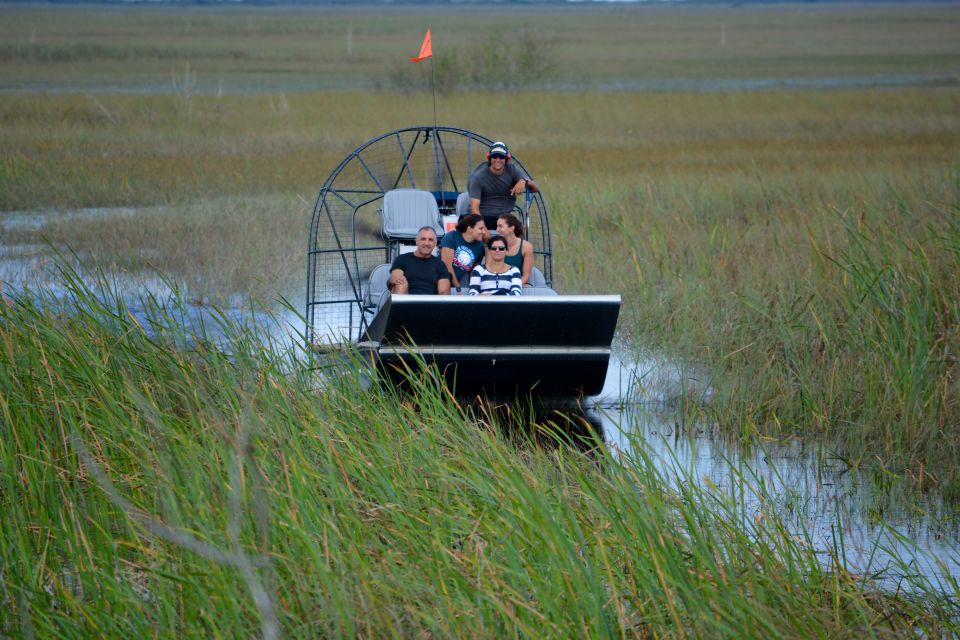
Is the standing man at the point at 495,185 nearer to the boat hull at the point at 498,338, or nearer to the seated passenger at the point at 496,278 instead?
the seated passenger at the point at 496,278

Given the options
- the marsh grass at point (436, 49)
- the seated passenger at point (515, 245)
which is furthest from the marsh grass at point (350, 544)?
the marsh grass at point (436, 49)

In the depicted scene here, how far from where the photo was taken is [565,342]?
7676 mm

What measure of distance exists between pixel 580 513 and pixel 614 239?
8.80m

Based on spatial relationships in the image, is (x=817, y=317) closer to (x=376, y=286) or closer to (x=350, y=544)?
(x=376, y=286)

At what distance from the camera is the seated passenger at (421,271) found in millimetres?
8359

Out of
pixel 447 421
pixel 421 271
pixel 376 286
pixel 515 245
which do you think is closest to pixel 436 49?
pixel 376 286

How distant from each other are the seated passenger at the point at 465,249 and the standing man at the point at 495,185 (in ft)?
2.43

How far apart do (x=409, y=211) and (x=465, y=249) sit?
1.18 metres

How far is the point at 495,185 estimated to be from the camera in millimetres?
9953

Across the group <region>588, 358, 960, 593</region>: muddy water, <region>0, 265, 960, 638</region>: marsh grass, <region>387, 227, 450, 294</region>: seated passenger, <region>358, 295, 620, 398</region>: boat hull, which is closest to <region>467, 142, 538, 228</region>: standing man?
<region>387, 227, 450, 294</region>: seated passenger

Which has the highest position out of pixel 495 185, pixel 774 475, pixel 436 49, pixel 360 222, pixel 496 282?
pixel 436 49

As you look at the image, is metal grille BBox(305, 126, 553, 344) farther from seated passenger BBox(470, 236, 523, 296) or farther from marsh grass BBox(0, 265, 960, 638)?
marsh grass BBox(0, 265, 960, 638)

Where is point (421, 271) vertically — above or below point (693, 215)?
above

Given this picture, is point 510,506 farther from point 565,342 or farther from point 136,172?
point 136,172
